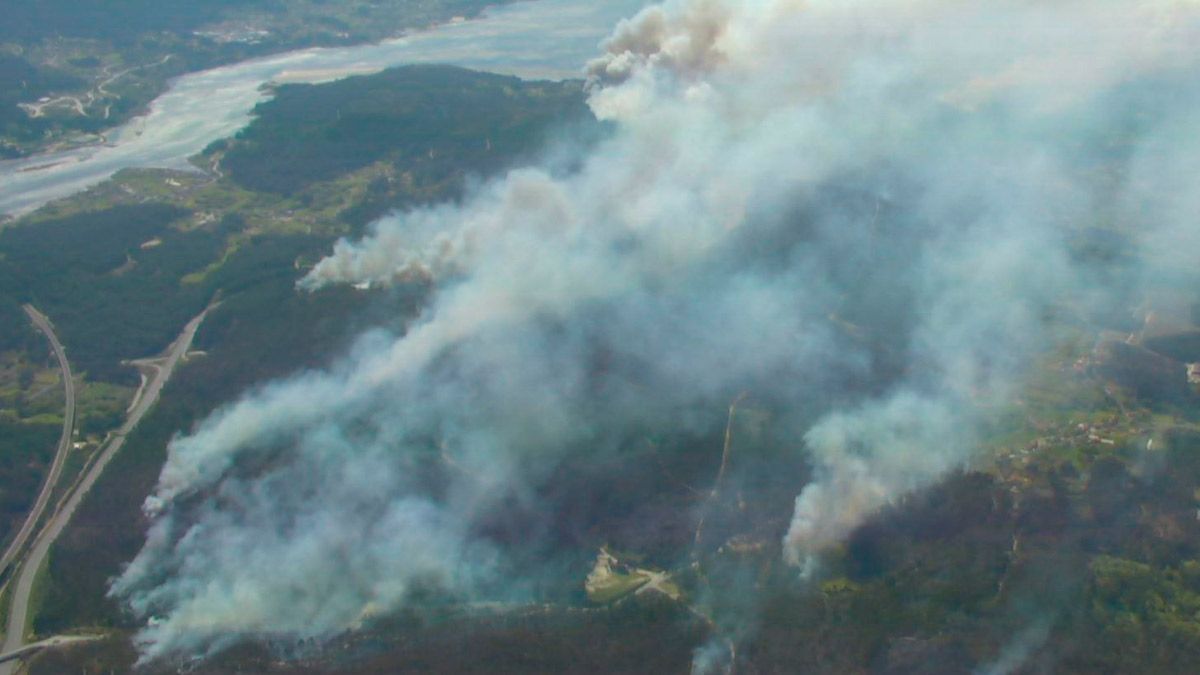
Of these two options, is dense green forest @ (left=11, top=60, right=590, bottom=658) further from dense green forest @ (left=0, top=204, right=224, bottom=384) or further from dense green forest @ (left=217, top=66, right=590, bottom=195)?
dense green forest @ (left=217, top=66, right=590, bottom=195)

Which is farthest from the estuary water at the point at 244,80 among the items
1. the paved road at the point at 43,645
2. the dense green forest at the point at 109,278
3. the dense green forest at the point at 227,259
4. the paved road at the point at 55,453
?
the paved road at the point at 43,645

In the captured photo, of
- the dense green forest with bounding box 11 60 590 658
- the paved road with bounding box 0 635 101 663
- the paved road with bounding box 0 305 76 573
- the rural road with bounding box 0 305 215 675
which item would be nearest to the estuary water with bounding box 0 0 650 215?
the dense green forest with bounding box 11 60 590 658

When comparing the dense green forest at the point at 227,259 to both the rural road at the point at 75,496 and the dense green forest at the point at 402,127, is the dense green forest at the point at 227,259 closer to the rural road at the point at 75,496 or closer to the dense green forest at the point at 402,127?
the dense green forest at the point at 402,127

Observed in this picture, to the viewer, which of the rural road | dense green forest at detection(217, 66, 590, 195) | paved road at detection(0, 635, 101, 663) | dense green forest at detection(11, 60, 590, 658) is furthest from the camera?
dense green forest at detection(217, 66, 590, 195)

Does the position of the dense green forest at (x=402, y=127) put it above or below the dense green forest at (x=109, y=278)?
above

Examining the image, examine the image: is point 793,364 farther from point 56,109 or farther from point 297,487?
point 56,109

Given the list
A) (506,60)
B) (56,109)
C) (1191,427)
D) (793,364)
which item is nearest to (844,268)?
(793,364)

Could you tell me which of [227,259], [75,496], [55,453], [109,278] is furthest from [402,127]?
[75,496]
